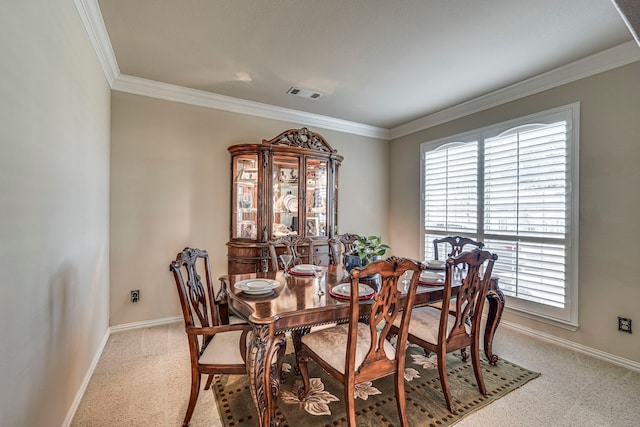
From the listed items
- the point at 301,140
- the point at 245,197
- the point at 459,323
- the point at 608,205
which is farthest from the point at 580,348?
the point at 245,197

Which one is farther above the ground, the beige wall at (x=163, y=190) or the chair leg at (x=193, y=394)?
the beige wall at (x=163, y=190)

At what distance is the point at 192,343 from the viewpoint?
66.1 inches

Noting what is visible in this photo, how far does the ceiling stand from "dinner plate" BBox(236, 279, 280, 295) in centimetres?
191

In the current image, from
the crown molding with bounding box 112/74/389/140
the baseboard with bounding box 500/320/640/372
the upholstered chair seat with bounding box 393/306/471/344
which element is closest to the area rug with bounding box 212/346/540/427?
the upholstered chair seat with bounding box 393/306/471/344

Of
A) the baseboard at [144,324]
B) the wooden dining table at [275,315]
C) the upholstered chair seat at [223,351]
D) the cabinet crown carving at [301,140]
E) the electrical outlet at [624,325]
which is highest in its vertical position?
the cabinet crown carving at [301,140]

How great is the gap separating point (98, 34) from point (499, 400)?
3.95m

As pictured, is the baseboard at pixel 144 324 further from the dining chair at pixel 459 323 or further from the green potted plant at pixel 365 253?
the dining chair at pixel 459 323

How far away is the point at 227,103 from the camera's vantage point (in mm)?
3627

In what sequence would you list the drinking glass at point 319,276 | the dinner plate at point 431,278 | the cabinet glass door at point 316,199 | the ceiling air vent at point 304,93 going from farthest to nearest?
the cabinet glass door at point 316,199, the ceiling air vent at point 304,93, the dinner plate at point 431,278, the drinking glass at point 319,276

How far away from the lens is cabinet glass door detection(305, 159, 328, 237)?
150 inches

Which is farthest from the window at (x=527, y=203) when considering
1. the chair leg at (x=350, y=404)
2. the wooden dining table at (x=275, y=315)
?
the chair leg at (x=350, y=404)

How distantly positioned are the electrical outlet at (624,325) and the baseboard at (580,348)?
239mm

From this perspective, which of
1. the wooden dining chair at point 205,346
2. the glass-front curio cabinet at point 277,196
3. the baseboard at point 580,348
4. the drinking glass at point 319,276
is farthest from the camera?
the glass-front curio cabinet at point 277,196

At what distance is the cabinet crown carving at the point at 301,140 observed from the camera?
3614 mm
